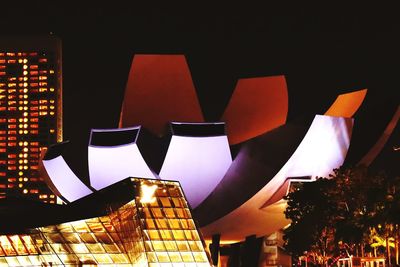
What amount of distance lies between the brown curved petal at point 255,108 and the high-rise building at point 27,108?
80985 millimetres

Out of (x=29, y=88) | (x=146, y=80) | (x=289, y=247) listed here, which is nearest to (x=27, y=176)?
(x=29, y=88)

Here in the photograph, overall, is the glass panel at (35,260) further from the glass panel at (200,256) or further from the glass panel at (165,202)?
the glass panel at (200,256)

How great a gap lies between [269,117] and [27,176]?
275 ft

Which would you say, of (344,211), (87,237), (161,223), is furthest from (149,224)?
(344,211)

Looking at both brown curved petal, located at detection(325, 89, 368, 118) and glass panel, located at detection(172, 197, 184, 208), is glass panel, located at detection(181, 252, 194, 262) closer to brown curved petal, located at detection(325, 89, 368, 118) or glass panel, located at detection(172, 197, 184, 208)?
glass panel, located at detection(172, 197, 184, 208)

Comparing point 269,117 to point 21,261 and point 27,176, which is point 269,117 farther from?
point 27,176

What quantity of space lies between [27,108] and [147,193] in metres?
98.2

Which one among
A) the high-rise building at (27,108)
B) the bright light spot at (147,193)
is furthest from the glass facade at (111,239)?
the high-rise building at (27,108)

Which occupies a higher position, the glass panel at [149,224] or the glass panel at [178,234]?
the glass panel at [149,224]

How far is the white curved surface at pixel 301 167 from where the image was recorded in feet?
127

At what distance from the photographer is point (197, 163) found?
4062 centimetres

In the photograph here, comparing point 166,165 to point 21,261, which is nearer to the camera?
point 21,261

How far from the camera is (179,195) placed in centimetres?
3284

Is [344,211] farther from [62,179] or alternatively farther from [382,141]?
[62,179]
